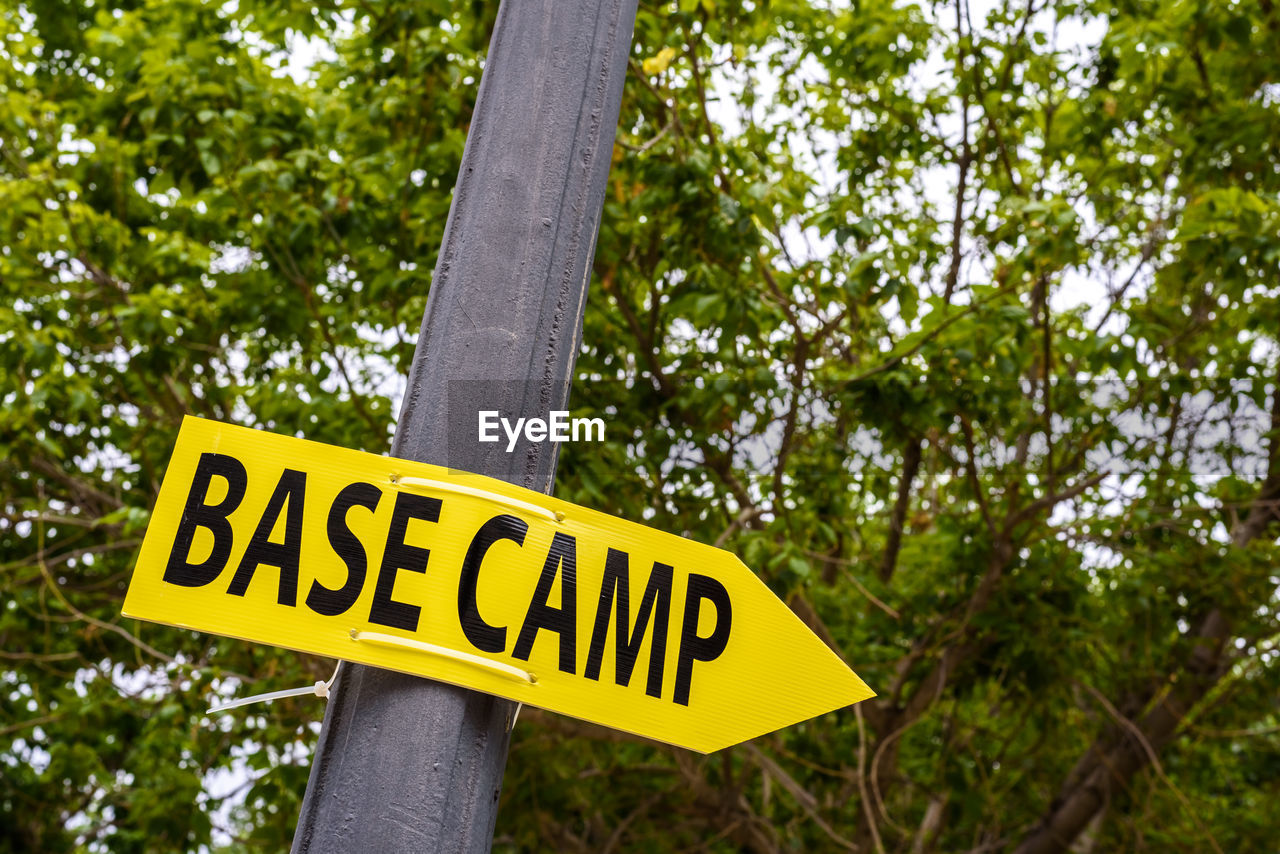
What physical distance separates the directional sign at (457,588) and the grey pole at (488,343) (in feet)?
0.16

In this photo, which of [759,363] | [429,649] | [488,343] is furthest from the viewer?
[759,363]

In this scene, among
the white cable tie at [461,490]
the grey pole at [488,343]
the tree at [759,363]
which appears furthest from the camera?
the tree at [759,363]

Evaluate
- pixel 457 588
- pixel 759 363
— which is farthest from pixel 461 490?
pixel 759 363

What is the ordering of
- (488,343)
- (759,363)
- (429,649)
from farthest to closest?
(759,363), (488,343), (429,649)

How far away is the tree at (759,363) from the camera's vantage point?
3.85 meters

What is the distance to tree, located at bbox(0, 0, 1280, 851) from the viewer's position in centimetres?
385

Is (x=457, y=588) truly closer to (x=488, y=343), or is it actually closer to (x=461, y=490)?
(x=461, y=490)

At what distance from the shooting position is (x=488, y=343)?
118 cm

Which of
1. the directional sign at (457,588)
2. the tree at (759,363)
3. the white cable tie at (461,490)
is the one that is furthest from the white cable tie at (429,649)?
the tree at (759,363)

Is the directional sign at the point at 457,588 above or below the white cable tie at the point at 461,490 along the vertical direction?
below

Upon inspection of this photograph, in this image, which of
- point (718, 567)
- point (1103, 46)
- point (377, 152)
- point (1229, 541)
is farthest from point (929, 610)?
point (718, 567)

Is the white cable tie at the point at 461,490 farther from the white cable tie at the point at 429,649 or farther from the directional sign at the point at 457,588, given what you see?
the white cable tie at the point at 429,649

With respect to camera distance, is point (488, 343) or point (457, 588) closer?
point (457, 588)

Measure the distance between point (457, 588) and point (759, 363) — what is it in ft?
9.86
